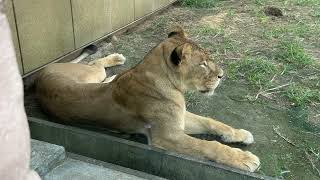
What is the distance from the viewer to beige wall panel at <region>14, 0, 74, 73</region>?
11.6ft

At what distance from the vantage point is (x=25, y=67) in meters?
3.63

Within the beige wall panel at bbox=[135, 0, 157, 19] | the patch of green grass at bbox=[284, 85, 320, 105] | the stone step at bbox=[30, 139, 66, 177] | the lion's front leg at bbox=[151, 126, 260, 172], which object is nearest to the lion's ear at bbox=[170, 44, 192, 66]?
the lion's front leg at bbox=[151, 126, 260, 172]

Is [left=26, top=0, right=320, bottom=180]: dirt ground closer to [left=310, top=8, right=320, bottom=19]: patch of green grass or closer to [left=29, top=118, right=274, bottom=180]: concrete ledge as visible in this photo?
[left=310, top=8, right=320, bottom=19]: patch of green grass

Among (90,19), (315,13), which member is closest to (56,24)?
(90,19)

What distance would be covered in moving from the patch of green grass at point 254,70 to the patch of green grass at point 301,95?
9.3 inches

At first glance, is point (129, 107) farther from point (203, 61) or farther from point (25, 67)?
point (25, 67)

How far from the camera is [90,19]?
4383 mm

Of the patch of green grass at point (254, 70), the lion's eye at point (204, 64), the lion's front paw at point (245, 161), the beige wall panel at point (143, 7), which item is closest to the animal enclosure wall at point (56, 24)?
the beige wall panel at point (143, 7)

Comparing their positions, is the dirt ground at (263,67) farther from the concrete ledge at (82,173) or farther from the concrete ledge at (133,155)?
the concrete ledge at (82,173)

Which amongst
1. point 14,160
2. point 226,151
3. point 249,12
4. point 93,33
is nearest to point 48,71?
point 93,33

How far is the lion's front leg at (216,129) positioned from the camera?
115 inches

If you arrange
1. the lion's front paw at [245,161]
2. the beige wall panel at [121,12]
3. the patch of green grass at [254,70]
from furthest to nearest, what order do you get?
the beige wall panel at [121,12] < the patch of green grass at [254,70] < the lion's front paw at [245,161]

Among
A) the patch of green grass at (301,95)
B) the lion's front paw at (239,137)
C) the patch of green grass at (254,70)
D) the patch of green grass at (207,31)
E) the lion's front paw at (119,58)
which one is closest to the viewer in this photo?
the lion's front paw at (239,137)

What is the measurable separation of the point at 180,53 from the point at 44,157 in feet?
3.18
